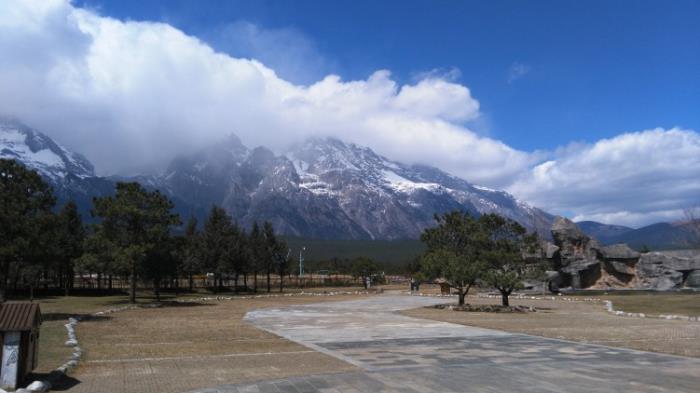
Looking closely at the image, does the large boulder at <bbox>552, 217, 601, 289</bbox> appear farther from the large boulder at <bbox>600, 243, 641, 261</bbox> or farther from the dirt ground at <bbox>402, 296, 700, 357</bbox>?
the dirt ground at <bbox>402, 296, 700, 357</bbox>

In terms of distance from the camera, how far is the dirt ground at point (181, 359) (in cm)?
1136

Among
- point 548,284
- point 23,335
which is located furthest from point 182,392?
point 548,284

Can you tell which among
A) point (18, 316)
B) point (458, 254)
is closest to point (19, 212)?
point (18, 316)

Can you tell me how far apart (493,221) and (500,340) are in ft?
66.7

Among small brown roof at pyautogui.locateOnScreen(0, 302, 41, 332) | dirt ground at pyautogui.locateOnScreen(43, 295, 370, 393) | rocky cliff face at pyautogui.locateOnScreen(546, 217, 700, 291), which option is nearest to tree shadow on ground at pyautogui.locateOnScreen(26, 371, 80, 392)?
Answer: dirt ground at pyautogui.locateOnScreen(43, 295, 370, 393)

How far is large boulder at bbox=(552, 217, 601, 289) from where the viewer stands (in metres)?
68.9

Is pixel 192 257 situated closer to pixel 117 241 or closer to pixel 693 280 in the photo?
pixel 117 241

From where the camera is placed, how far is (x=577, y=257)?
69312 millimetres

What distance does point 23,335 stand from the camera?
1035cm

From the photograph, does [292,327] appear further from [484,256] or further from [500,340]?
[484,256]

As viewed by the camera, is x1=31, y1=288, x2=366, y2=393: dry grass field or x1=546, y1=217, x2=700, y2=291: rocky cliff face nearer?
x1=31, y1=288, x2=366, y2=393: dry grass field

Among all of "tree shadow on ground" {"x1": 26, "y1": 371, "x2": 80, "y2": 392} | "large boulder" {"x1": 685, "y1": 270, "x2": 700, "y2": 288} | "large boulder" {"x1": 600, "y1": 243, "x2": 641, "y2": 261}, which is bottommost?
"large boulder" {"x1": 685, "y1": 270, "x2": 700, "y2": 288}

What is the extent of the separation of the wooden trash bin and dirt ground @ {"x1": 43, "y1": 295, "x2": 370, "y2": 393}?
893 mm

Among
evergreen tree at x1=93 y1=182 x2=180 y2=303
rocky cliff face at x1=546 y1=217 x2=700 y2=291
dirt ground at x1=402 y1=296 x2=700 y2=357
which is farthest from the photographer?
rocky cliff face at x1=546 y1=217 x2=700 y2=291
